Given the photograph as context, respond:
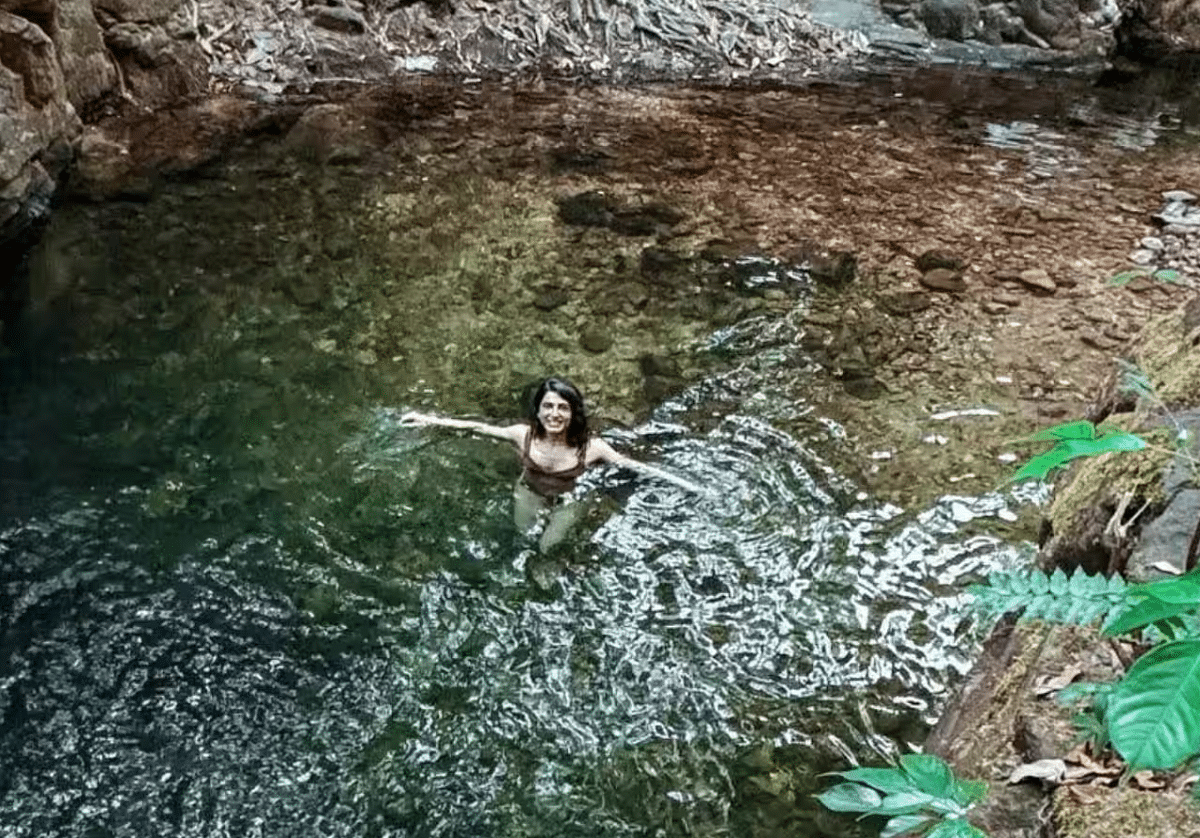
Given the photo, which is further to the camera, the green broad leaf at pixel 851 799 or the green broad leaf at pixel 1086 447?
the green broad leaf at pixel 851 799

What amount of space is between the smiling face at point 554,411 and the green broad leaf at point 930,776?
14.0ft

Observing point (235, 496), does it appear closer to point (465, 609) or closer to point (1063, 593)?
point (465, 609)

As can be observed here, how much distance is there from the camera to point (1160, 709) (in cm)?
148

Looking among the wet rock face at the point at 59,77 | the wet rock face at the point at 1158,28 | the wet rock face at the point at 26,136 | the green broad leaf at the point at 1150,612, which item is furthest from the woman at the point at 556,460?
the wet rock face at the point at 1158,28

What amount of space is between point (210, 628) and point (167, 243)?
4.71 m

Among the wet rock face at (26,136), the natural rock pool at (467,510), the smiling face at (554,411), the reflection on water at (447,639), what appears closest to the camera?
the reflection on water at (447,639)

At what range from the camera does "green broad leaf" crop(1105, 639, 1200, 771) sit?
4.72 feet

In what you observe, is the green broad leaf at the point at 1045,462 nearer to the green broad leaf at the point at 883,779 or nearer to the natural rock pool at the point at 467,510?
the green broad leaf at the point at 883,779

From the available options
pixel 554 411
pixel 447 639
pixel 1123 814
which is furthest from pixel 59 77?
pixel 1123 814

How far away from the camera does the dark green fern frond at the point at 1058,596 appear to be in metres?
2.00

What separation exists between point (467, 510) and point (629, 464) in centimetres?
93

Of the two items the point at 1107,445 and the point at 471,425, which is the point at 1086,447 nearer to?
the point at 1107,445

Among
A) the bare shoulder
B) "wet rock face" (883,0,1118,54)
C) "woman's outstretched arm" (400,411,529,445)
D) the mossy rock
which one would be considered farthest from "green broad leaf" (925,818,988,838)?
"wet rock face" (883,0,1118,54)

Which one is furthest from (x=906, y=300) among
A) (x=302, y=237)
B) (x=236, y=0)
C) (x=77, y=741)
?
(x=236, y=0)
